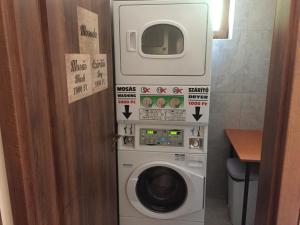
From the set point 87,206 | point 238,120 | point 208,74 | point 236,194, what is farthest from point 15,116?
point 238,120

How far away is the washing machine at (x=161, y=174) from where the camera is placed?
1.94 metres

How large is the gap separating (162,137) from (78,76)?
0.98 metres

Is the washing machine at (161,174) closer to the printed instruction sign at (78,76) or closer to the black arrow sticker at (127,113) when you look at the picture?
the black arrow sticker at (127,113)

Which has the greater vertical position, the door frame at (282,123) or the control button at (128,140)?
the door frame at (282,123)

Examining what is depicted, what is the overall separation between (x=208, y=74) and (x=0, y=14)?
136 centimetres

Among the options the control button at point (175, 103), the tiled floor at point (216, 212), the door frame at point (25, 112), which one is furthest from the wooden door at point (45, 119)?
the tiled floor at point (216, 212)

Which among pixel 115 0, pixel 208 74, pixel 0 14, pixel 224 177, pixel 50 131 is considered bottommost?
pixel 224 177

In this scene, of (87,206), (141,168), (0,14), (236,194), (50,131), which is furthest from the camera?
(236,194)

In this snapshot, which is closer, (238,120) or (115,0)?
(115,0)

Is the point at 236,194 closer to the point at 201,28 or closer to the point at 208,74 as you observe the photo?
the point at 208,74

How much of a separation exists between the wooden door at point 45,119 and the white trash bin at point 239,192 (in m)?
1.32

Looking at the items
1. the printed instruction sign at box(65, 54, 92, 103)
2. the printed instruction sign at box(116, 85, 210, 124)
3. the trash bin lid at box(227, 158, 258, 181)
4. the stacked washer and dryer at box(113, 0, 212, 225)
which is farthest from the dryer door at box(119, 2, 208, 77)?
the trash bin lid at box(227, 158, 258, 181)

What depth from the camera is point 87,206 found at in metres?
1.29

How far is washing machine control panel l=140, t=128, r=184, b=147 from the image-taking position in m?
1.93
